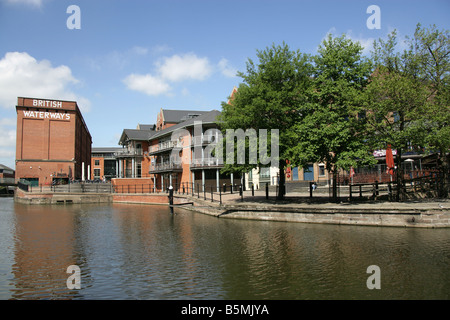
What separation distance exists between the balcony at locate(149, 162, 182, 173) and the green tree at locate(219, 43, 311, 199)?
61.3 feet

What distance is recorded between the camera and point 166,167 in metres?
40.5

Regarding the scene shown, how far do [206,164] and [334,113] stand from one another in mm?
19149

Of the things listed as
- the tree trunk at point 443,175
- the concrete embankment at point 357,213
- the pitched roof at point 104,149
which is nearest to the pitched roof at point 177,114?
the concrete embankment at point 357,213

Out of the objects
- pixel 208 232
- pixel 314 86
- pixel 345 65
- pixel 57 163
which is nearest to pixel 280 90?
pixel 314 86

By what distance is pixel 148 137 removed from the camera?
5041 cm

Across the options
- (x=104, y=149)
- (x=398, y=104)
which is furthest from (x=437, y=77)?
(x=104, y=149)

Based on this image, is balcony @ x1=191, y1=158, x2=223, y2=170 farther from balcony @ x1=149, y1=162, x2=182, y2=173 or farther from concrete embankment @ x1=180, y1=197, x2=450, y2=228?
concrete embankment @ x1=180, y1=197, x2=450, y2=228

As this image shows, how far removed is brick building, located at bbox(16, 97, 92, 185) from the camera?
52375 millimetres

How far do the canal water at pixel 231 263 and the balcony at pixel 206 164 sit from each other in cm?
1953

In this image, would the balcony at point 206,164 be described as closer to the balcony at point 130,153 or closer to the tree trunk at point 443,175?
the balcony at point 130,153

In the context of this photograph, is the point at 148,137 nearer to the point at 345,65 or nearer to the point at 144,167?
the point at 144,167

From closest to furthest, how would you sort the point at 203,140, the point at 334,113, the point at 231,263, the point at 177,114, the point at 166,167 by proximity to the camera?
the point at 231,263, the point at 334,113, the point at 203,140, the point at 166,167, the point at 177,114

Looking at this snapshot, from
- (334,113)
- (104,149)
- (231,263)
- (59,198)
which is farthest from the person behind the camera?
(104,149)

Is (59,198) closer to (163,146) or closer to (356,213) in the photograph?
(163,146)
